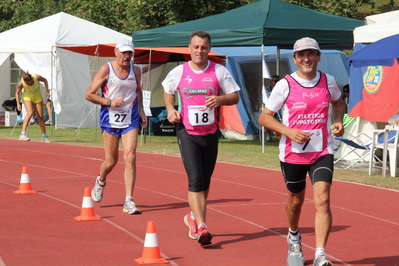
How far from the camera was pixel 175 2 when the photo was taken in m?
30.5

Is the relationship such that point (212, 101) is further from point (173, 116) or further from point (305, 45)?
point (305, 45)

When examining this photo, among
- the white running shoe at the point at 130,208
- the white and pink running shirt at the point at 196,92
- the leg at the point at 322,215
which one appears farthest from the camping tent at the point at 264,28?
the leg at the point at 322,215

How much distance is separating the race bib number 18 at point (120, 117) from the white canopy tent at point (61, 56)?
1714cm

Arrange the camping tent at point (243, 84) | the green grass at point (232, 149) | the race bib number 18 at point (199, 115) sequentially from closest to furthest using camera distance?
the race bib number 18 at point (199, 115) → the green grass at point (232, 149) → the camping tent at point (243, 84)

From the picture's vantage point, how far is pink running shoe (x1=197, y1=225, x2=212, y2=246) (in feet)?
20.7

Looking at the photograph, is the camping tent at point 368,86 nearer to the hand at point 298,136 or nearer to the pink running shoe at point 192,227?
the pink running shoe at point 192,227

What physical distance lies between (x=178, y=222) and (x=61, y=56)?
18923mm

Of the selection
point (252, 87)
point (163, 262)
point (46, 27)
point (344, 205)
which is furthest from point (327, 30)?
point (46, 27)

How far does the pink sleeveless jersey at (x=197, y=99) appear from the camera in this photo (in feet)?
21.7

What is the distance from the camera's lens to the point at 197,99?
21.7ft

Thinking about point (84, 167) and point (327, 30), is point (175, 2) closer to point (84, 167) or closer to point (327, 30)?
point (327, 30)

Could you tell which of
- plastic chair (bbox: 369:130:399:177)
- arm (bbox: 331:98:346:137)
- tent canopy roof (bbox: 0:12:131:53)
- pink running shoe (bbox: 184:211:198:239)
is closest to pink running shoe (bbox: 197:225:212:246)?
pink running shoe (bbox: 184:211:198:239)

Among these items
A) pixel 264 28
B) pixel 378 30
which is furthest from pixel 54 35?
pixel 378 30

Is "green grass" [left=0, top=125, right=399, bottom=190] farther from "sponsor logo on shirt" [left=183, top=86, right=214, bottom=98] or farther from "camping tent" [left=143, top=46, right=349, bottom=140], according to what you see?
"sponsor logo on shirt" [left=183, top=86, right=214, bottom=98]
